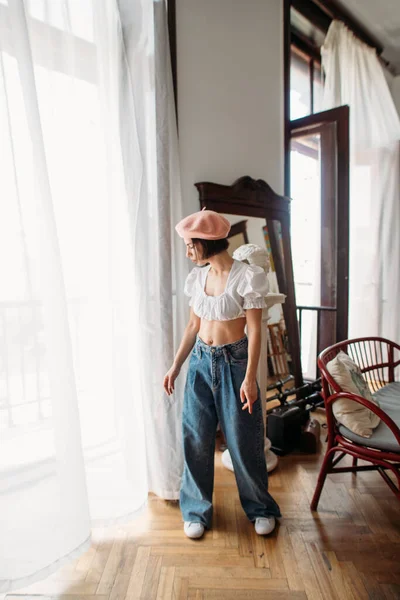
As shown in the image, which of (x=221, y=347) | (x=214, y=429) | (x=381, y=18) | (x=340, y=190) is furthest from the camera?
(x=381, y=18)

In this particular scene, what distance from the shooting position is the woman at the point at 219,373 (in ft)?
4.59

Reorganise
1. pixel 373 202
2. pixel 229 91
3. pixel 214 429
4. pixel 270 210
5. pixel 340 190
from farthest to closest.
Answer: pixel 373 202
pixel 340 190
pixel 270 210
pixel 229 91
pixel 214 429

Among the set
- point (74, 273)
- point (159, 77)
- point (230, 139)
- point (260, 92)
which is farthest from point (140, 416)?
point (260, 92)

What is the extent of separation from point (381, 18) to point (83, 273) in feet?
11.1

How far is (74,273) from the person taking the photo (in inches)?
56.4

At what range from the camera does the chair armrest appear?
132 cm

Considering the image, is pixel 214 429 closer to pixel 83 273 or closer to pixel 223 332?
pixel 223 332

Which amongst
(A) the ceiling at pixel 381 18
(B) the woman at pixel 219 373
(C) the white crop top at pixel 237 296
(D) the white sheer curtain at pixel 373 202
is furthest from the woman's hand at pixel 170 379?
(A) the ceiling at pixel 381 18

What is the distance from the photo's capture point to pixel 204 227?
1360 millimetres

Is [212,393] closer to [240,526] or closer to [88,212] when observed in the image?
[240,526]

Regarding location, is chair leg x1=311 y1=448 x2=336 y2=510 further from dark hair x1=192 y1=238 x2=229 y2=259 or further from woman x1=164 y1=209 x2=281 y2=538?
dark hair x1=192 y1=238 x2=229 y2=259

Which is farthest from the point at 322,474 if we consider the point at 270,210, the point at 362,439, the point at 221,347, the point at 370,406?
the point at 270,210

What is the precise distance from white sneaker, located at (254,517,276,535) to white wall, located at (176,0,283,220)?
5.06 feet

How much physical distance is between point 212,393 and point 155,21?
160 cm
